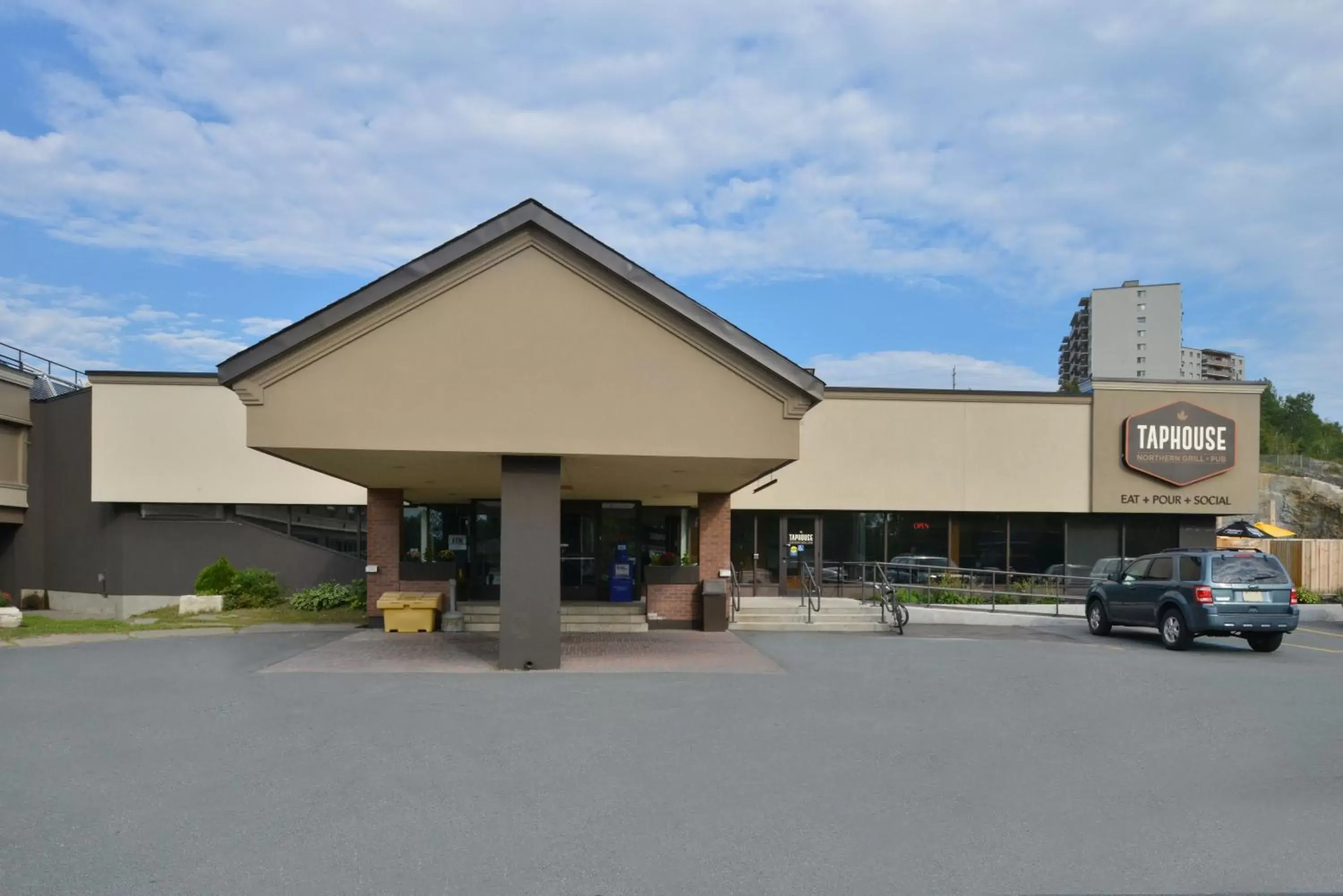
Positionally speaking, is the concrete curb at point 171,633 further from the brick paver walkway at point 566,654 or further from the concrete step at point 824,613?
the concrete step at point 824,613

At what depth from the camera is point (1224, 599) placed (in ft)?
57.6

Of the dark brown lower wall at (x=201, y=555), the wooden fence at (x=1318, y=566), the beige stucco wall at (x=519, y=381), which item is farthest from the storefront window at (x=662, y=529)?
the wooden fence at (x=1318, y=566)

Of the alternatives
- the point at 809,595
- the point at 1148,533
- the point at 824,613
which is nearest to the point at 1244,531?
the point at 1148,533

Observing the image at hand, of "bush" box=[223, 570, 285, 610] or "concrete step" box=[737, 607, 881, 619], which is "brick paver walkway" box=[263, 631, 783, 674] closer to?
"concrete step" box=[737, 607, 881, 619]

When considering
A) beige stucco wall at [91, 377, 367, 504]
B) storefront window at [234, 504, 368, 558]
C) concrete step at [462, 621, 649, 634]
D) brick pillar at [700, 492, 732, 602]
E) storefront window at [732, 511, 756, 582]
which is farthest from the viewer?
storefront window at [732, 511, 756, 582]

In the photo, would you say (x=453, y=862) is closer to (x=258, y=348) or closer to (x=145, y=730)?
(x=145, y=730)

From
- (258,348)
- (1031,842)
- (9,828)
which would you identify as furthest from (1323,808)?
(258,348)

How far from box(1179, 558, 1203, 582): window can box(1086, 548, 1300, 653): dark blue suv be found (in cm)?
1

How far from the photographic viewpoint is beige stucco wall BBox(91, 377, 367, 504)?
27844mm

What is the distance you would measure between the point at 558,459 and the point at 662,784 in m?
6.96

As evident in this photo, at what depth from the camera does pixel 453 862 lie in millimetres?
6105

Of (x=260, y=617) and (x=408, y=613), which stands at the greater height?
(x=408, y=613)

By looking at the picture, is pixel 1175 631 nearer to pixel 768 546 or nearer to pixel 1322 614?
pixel 1322 614

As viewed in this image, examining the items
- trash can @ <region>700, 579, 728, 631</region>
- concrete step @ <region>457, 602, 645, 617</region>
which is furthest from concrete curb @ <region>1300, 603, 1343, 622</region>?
concrete step @ <region>457, 602, 645, 617</region>
